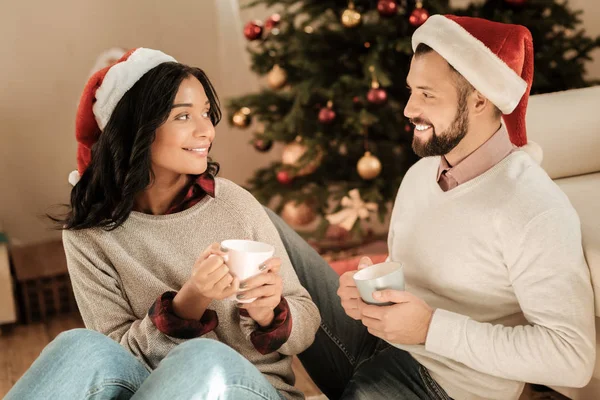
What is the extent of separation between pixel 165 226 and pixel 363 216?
Result: 57.9 inches

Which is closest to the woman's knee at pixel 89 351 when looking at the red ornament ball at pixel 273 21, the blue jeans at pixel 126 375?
the blue jeans at pixel 126 375

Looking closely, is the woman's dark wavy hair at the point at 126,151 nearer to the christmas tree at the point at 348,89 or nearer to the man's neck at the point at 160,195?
the man's neck at the point at 160,195

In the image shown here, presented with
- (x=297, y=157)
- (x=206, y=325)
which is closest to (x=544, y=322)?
(x=206, y=325)

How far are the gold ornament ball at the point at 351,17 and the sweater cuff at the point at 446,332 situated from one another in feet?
5.27

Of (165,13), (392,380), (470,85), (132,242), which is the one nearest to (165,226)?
(132,242)

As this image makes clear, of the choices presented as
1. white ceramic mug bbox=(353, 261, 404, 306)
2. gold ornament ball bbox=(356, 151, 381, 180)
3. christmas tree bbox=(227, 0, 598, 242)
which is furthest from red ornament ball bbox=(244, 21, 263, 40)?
white ceramic mug bbox=(353, 261, 404, 306)

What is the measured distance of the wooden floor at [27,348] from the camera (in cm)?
242

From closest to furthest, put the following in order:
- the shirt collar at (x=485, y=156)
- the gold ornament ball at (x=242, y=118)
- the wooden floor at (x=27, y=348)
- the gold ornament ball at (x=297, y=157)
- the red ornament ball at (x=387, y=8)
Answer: the shirt collar at (x=485, y=156)
the wooden floor at (x=27, y=348)
the red ornament ball at (x=387, y=8)
the gold ornament ball at (x=297, y=157)
the gold ornament ball at (x=242, y=118)

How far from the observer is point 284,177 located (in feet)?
9.64

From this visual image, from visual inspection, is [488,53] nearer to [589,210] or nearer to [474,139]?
[474,139]

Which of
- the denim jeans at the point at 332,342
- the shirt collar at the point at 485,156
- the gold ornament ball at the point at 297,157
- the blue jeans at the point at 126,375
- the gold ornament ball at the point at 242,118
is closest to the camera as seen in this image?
the blue jeans at the point at 126,375

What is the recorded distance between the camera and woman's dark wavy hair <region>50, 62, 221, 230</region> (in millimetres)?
1385

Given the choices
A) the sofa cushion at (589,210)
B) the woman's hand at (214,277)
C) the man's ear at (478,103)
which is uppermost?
the man's ear at (478,103)

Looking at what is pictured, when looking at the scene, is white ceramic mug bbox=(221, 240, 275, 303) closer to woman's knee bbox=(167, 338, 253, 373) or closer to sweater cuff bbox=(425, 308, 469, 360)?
woman's knee bbox=(167, 338, 253, 373)
